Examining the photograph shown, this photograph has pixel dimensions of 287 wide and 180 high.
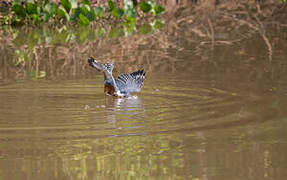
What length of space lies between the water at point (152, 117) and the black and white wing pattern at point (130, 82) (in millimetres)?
127

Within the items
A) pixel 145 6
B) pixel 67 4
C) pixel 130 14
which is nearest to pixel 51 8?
pixel 67 4

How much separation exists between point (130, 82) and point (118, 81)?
0.52 feet

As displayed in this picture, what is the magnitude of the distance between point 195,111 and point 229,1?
12803 millimetres

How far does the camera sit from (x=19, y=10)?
1436 centimetres

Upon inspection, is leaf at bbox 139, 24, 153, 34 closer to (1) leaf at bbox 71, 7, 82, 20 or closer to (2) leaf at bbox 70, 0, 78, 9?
(1) leaf at bbox 71, 7, 82, 20

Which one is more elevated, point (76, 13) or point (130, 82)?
point (76, 13)

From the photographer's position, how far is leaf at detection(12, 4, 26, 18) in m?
14.3

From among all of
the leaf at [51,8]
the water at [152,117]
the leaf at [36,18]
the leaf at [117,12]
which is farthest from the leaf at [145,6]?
the water at [152,117]

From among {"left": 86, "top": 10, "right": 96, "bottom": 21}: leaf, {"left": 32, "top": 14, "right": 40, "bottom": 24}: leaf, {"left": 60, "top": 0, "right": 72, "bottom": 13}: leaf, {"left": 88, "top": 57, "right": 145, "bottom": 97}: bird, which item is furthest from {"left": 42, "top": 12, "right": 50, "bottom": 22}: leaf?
{"left": 88, "top": 57, "right": 145, "bottom": 97}: bird

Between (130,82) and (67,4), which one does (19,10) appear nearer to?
(67,4)

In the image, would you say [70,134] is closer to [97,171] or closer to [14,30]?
[97,171]

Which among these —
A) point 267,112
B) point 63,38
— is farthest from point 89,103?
point 63,38

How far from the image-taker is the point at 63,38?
1269 centimetres

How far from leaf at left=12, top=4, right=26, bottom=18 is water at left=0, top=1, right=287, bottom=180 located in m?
3.98
